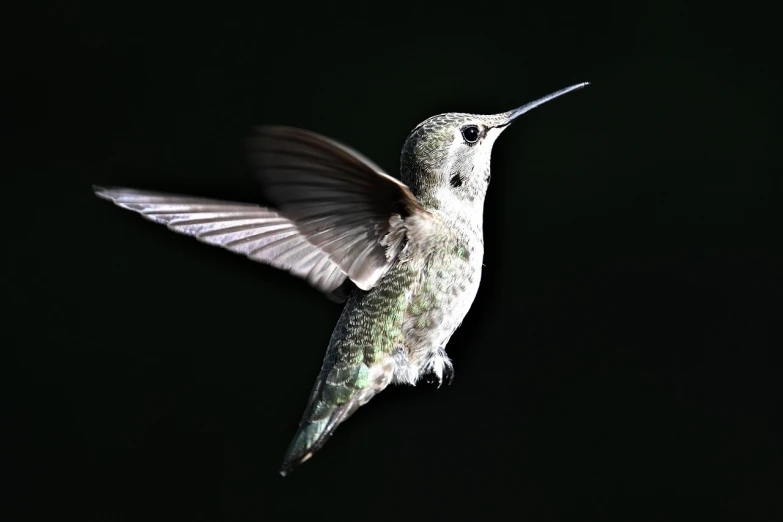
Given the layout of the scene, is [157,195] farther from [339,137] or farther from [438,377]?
[339,137]

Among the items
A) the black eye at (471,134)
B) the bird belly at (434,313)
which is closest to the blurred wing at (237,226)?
the bird belly at (434,313)

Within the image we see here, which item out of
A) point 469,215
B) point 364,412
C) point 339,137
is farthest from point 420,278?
point 339,137

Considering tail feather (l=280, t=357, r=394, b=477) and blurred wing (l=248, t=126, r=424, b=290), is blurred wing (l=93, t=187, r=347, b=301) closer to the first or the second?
blurred wing (l=248, t=126, r=424, b=290)

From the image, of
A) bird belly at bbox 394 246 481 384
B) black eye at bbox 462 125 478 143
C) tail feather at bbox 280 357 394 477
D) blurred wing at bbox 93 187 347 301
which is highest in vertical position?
black eye at bbox 462 125 478 143

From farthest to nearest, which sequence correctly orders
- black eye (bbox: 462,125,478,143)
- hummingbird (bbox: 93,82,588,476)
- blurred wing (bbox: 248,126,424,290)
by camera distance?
black eye (bbox: 462,125,478,143) → hummingbird (bbox: 93,82,588,476) → blurred wing (bbox: 248,126,424,290)

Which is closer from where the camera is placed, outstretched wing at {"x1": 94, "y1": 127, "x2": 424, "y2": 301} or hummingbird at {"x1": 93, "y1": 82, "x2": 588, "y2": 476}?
outstretched wing at {"x1": 94, "y1": 127, "x2": 424, "y2": 301}

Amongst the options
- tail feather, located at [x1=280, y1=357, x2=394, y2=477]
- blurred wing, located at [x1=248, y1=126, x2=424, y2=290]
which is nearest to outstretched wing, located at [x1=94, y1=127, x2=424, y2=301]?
blurred wing, located at [x1=248, y1=126, x2=424, y2=290]

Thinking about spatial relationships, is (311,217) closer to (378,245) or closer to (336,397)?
(378,245)
